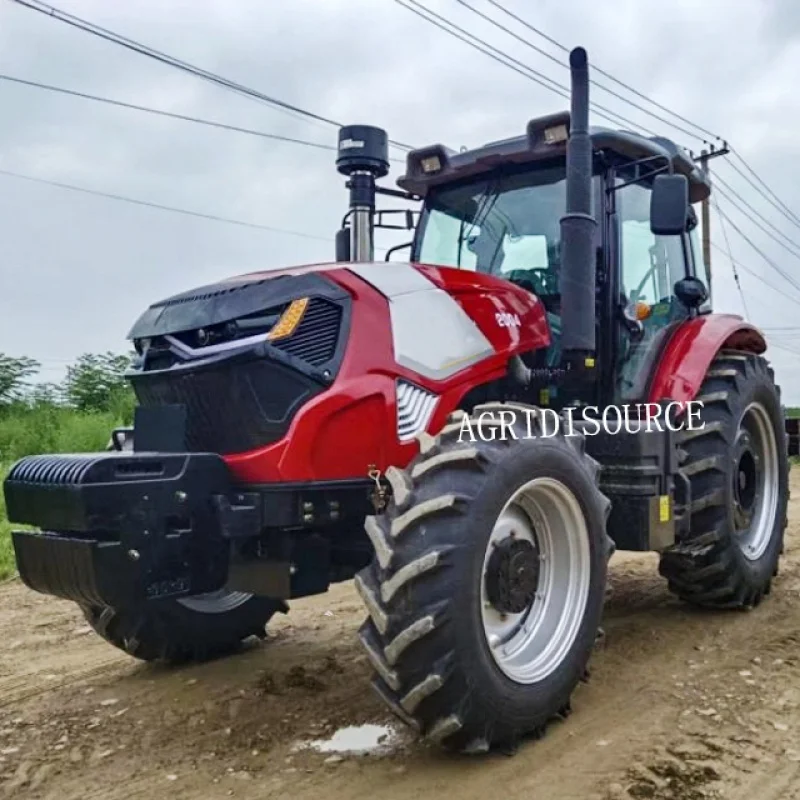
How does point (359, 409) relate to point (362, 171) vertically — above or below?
below

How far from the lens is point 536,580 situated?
12.4 ft

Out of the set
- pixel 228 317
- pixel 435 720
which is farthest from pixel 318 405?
pixel 435 720

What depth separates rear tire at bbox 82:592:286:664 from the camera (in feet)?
14.4

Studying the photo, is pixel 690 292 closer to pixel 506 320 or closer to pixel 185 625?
pixel 506 320

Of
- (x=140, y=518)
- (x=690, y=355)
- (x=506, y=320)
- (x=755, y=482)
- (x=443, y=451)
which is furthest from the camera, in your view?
(x=755, y=482)

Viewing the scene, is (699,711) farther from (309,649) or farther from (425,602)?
(309,649)

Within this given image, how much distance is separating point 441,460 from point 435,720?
893 millimetres

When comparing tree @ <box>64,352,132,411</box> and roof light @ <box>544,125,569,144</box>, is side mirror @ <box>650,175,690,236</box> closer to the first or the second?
roof light @ <box>544,125,569,144</box>

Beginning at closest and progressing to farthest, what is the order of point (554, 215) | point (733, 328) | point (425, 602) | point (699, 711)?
point (425, 602) < point (699, 711) < point (554, 215) < point (733, 328)

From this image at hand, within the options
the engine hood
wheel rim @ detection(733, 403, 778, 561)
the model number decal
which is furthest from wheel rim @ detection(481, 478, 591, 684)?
wheel rim @ detection(733, 403, 778, 561)

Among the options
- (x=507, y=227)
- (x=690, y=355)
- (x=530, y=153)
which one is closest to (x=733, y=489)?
(x=690, y=355)

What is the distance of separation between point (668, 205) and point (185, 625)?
3.10m

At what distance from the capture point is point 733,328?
221 inches

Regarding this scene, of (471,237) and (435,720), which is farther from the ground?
(471,237)
